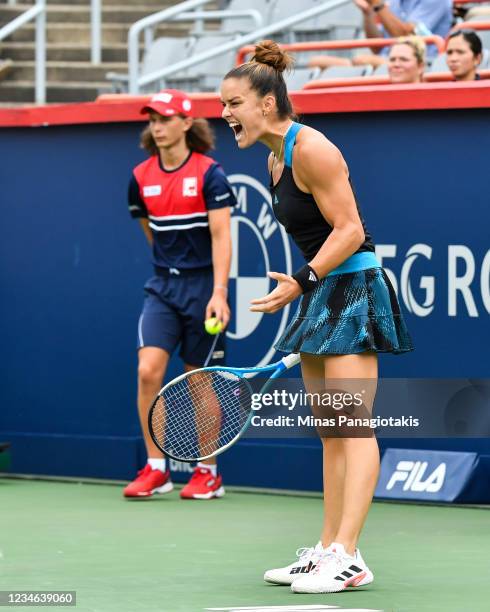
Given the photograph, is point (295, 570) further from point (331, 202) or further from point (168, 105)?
point (168, 105)

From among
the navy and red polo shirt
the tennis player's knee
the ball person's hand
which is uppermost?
the ball person's hand

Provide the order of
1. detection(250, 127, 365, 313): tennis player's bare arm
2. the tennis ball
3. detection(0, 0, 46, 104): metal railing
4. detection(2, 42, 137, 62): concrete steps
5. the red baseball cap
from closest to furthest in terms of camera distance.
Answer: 1. detection(250, 127, 365, 313): tennis player's bare arm
2. the tennis ball
3. the red baseball cap
4. detection(0, 0, 46, 104): metal railing
5. detection(2, 42, 137, 62): concrete steps

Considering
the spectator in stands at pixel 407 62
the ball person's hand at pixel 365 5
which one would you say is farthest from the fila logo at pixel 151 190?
the ball person's hand at pixel 365 5

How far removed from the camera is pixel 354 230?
5387mm

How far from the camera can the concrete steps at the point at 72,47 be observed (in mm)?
14805

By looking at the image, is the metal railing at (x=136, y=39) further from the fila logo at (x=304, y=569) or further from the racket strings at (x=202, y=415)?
the fila logo at (x=304, y=569)

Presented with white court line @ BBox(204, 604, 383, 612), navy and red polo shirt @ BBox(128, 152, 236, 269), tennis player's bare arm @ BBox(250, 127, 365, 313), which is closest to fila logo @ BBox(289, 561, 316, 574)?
white court line @ BBox(204, 604, 383, 612)

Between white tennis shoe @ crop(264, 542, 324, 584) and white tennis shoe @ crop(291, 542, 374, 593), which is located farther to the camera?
white tennis shoe @ crop(264, 542, 324, 584)

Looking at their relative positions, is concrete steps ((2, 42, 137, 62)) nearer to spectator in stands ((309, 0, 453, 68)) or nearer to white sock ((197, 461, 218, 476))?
spectator in stands ((309, 0, 453, 68))

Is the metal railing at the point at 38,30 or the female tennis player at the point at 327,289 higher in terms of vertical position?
the metal railing at the point at 38,30

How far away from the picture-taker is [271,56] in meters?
5.67

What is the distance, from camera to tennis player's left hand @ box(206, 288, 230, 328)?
7824mm

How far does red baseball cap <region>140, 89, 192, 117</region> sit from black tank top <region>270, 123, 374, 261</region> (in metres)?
2.49

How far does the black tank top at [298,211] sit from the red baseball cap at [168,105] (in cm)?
249
